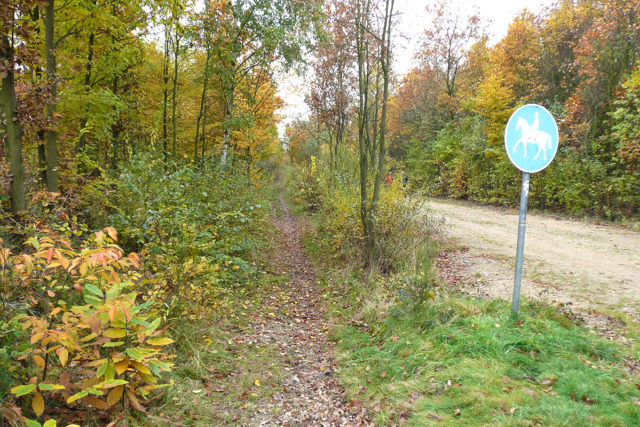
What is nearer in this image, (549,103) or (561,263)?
(561,263)

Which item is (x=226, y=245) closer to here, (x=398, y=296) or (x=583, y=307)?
(x=398, y=296)

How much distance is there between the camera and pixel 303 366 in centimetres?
426

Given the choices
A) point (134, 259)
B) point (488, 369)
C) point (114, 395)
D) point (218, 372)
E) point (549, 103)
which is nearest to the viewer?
point (114, 395)

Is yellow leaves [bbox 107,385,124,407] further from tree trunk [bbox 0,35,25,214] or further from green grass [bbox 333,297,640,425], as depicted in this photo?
tree trunk [bbox 0,35,25,214]

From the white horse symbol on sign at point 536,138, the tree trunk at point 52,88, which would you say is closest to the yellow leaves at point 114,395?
the tree trunk at point 52,88

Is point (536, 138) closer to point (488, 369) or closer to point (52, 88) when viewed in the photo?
point (488, 369)

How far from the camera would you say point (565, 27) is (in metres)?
14.5

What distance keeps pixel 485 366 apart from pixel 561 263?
425 centimetres

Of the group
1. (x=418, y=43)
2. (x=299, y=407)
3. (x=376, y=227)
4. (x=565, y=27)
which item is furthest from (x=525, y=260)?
(x=418, y=43)

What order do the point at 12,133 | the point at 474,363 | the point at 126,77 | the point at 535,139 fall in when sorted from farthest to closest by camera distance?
the point at 126,77
the point at 12,133
the point at 535,139
the point at 474,363

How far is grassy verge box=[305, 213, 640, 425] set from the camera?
2.66 metres

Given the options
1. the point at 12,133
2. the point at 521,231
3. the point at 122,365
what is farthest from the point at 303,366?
the point at 12,133

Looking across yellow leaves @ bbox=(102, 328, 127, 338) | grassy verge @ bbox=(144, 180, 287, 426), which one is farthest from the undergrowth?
yellow leaves @ bbox=(102, 328, 127, 338)

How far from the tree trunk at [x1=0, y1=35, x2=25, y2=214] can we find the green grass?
14.9 ft
